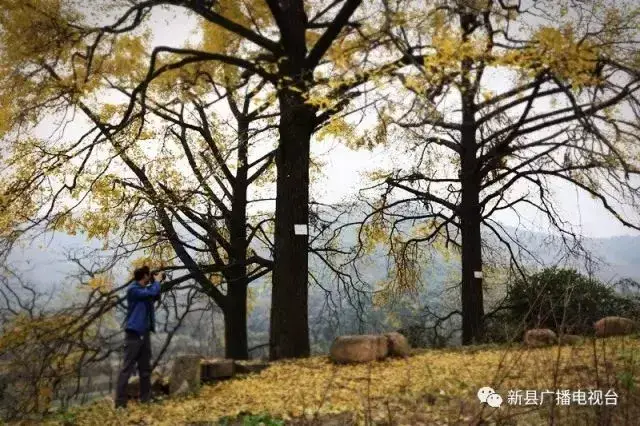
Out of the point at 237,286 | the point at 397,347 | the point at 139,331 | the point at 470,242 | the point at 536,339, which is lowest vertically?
the point at 397,347

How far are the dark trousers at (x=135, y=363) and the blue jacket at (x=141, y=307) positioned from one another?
12 cm

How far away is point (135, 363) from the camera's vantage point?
277 inches

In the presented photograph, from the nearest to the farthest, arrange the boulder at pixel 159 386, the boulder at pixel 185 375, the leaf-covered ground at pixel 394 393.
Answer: the leaf-covered ground at pixel 394 393 < the boulder at pixel 185 375 < the boulder at pixel 159 386

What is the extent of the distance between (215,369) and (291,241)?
246 cm

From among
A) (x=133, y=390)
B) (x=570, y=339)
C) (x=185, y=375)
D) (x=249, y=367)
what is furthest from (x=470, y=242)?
(x=133, y=390)

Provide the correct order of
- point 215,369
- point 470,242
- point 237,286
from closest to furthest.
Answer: point 215,369 → point 470,242 → point 237,286

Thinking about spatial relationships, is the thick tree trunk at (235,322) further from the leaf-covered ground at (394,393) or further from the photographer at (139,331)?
the photographer at (139,331)

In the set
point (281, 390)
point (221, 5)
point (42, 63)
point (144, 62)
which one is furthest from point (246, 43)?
point (281, 390)

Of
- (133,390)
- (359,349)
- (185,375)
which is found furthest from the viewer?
(359,349)

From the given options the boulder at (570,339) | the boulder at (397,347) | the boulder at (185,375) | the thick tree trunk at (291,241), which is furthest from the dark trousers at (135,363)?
the boulder at (570,339)

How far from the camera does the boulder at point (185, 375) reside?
24.1 ft

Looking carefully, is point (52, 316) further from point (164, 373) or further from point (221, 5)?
point (221, 5)

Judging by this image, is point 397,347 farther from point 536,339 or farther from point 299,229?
point 536,339

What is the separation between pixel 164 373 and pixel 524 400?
557 cm
